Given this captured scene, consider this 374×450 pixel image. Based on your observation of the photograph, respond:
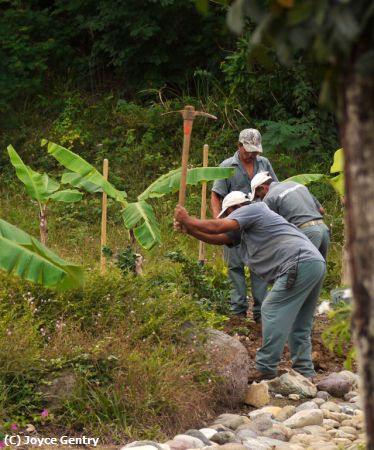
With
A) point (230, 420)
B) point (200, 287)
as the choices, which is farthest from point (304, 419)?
point (200, 287)

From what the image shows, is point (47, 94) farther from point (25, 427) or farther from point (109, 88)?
point (25, 427)

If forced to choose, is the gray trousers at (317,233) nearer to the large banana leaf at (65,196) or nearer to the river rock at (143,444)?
the large banana leaf at (65,196)

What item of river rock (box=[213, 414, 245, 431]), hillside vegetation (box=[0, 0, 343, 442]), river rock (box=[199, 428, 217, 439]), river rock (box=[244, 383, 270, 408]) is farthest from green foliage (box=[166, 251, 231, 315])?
river rock (box=[199, 428, 217, 439])

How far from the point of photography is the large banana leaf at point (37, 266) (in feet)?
25.3

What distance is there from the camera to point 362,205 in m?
3.12

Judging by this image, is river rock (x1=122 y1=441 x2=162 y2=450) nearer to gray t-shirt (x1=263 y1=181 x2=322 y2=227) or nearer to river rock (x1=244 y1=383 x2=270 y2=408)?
river rock (x1=244 y1=383 x2=270 y2=408)

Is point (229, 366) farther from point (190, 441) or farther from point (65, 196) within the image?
point (65, 196)

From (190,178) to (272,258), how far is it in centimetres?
218

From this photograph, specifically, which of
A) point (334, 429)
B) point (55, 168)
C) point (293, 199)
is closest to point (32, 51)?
point (55, 168)

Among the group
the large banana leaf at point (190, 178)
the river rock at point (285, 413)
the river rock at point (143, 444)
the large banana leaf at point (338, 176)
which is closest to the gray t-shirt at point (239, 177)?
the large banana leaf at point (190, 178)

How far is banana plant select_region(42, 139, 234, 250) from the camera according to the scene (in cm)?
1028

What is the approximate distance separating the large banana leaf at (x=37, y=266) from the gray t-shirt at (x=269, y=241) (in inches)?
63.0

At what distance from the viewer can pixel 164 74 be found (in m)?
19.6

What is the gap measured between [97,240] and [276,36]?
12.0 meters
